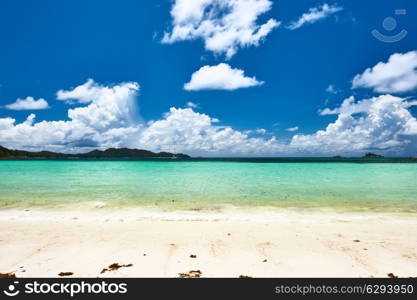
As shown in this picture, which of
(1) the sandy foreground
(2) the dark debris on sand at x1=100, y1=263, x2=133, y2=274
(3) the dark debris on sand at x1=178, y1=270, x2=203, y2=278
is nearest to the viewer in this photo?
(3) the dark debris on sand at x1=178, y1=270, x2=203, y2=278

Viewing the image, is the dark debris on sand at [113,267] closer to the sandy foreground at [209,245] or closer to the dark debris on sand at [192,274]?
the sandy foreground at [209,245]

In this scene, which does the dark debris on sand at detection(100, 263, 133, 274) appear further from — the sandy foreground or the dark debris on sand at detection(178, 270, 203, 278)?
the dark debris on sand at detection(178, 270, 203, 278)

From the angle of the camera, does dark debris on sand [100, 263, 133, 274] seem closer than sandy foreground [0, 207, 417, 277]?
Yes

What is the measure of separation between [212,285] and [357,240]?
5923 millimetres

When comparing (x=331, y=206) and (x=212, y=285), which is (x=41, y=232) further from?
(x=331, y=206)

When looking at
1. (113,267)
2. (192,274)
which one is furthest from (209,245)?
(113,267)

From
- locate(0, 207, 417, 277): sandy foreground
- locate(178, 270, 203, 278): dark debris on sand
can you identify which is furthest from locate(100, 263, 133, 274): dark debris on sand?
locate(178, 270, 203, 278): dark debris on sand

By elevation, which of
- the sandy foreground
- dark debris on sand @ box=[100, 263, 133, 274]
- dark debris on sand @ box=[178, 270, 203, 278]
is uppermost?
dark debris on sand @ box=[100, 263, 133, 274]

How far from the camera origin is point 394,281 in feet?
17.1

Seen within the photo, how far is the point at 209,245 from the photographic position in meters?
7.43

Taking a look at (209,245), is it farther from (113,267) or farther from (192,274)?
(113,267)

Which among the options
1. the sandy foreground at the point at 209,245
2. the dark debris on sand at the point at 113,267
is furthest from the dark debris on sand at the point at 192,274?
the dark debris on sand at the point at 113,267

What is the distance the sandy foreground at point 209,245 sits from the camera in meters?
5.78

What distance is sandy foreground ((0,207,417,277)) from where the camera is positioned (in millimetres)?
5777
